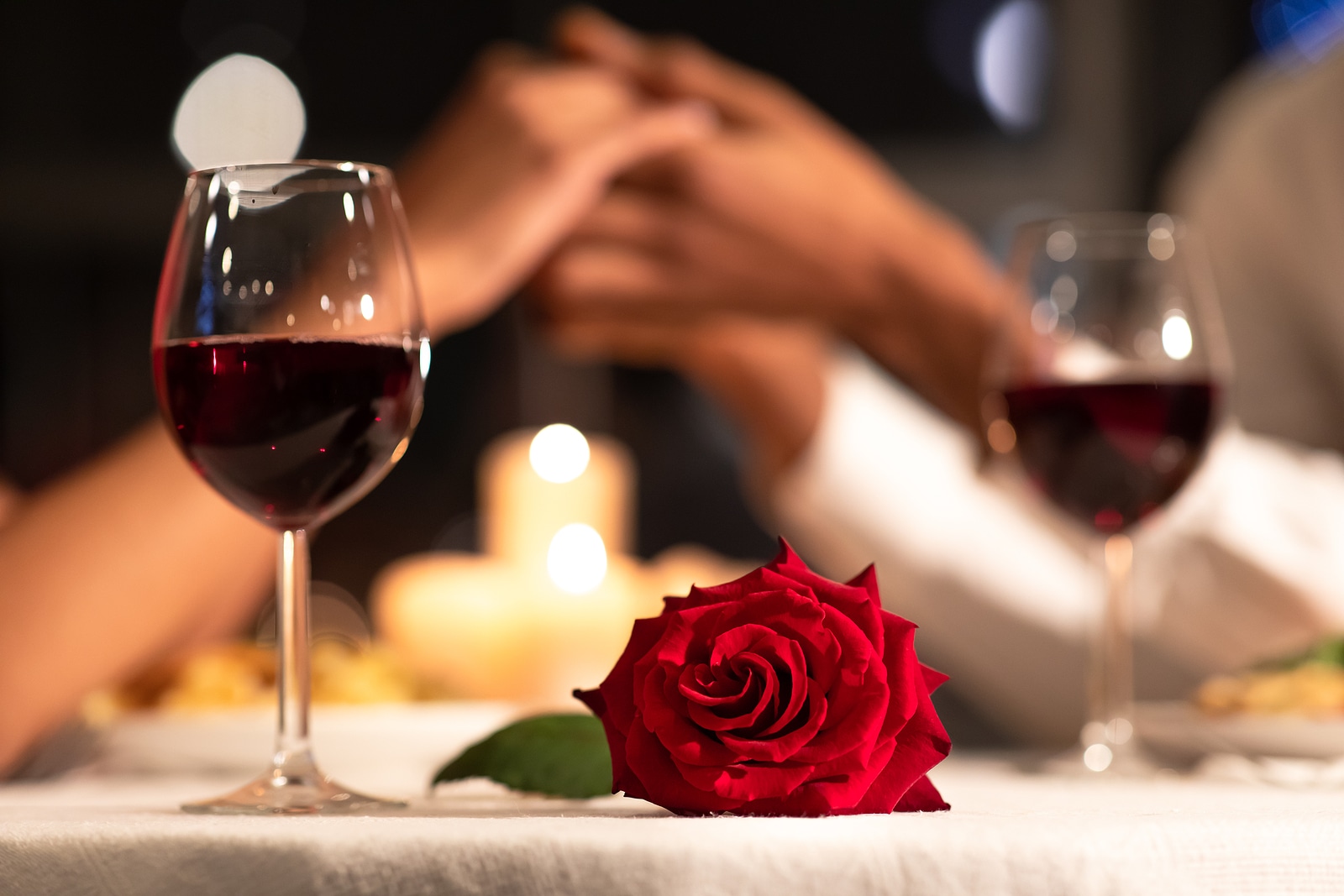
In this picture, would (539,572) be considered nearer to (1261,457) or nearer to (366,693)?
(366,693)

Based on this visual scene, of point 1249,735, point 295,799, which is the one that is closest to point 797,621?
point 295,799

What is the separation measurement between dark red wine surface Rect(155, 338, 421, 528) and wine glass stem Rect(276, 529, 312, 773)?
34 millimetres

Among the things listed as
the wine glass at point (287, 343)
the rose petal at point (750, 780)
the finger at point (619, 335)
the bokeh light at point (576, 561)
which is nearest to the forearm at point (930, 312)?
the finger at point (619, 335)

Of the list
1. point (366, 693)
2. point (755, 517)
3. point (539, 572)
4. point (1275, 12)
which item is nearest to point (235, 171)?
point (366, 693)

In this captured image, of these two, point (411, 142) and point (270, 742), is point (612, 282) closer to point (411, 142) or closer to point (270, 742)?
point (270, 742)

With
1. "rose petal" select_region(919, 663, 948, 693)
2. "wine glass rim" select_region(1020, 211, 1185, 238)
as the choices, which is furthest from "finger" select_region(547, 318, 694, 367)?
"rose petal" select_region(919, 663, 948, 693)

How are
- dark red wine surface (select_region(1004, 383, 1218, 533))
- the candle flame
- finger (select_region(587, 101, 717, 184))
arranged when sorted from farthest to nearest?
1. the candle flame
2. finger (select_region(587, 101, 717, 184))
3. dark red wine surface (select_region(1004, 383, 1218, 533))

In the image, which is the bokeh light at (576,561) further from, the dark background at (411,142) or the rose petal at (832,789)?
the dark background at (411,142)

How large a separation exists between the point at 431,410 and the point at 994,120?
5.33 ft

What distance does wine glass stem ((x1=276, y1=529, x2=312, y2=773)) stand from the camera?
453 mm

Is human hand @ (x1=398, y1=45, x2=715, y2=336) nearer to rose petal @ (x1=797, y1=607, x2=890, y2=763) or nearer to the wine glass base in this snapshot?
the wine glass base

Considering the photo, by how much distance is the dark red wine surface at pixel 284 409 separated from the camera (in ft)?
1.54

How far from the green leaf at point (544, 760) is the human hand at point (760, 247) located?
0.85 metres

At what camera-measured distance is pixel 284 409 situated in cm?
48
